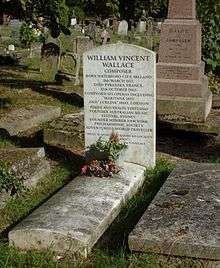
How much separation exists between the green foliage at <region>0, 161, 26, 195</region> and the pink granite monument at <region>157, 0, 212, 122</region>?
4454 millimetres

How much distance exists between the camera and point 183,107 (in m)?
9.73

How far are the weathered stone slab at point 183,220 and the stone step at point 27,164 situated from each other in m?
1.64

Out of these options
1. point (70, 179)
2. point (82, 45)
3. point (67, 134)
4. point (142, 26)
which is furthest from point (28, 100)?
→ point (142, 26)

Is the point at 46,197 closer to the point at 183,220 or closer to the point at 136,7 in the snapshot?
the point at 183,220

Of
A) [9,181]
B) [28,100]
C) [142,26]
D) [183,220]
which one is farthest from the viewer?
[142,26]

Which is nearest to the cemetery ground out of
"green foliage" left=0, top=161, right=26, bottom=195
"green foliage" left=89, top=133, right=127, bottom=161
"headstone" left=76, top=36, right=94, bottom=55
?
"green foliage" left=0, top=161, right=26, bottom=195

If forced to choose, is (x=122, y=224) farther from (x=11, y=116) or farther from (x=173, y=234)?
(x=11, y=116)

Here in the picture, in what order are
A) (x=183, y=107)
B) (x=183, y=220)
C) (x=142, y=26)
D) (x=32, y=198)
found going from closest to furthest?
(x=183, y=220)
(x=32, y=198)
(x=183, y=107)
(x=142, y=26)

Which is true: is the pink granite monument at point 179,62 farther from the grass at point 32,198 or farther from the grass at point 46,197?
the grass at point 32,198

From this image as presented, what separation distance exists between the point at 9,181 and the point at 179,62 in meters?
5.41

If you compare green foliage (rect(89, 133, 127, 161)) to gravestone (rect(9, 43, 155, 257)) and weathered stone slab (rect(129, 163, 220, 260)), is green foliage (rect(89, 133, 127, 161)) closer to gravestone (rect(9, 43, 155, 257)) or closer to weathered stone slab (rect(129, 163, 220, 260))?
gravestone (rect(9, 43, 155, 257))

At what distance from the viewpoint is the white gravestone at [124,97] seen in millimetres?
6242

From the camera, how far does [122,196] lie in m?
5.44

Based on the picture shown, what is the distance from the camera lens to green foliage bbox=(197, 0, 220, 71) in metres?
15.9
